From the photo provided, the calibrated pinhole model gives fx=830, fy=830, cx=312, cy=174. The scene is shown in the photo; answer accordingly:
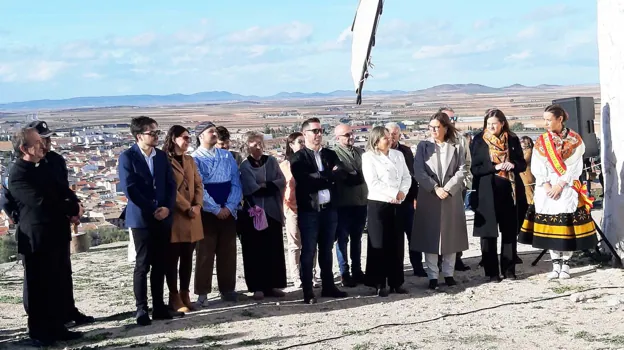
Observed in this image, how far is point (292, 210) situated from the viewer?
781 cm

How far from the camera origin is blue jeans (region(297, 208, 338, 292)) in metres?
7.03

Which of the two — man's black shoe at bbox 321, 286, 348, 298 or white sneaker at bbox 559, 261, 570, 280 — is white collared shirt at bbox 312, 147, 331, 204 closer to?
man's black shoe at bbox 321, 286, 348, 298

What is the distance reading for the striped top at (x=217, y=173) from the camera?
7.04 m

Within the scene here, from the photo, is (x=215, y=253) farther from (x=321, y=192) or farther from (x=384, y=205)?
(x=384, y=205)

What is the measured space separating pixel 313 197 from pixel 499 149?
1.87 meters

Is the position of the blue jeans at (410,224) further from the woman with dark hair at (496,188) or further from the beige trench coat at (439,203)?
the woman with dark hair at (496,188)

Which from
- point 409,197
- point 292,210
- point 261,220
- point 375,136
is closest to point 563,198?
point 409,197

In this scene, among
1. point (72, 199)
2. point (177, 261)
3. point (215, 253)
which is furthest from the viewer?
point (215, 253)

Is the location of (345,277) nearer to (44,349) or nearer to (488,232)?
(488,232)

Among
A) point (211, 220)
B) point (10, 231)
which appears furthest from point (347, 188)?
point (10, 231)

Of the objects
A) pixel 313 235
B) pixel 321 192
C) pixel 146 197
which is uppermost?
pixel 146 197

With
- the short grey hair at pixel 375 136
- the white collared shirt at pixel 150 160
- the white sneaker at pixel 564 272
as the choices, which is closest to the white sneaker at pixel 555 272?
the white sneaker at pixel 564 272

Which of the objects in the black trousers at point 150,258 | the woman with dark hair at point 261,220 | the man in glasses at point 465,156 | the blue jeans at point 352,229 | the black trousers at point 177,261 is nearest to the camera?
the black trousers at point 150,258

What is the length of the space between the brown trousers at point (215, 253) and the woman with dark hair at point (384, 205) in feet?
4.03
